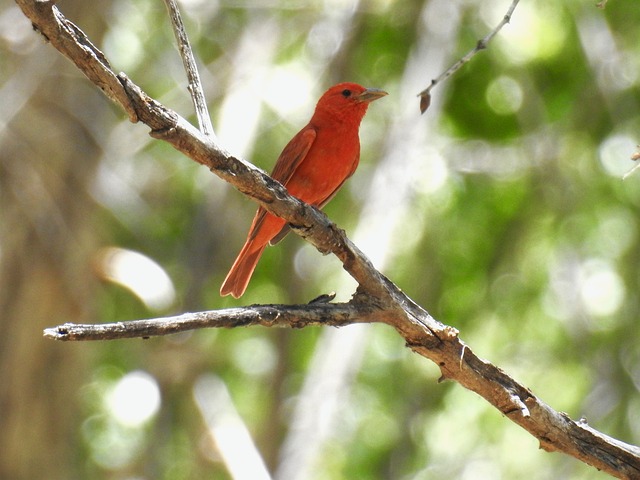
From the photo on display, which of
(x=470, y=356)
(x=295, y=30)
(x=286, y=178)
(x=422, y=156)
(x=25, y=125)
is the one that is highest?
(x=295, y=30)

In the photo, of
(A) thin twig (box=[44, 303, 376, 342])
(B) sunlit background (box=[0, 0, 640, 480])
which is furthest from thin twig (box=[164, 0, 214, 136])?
(B) sunlit background (box=[0, 0, 640, 480])

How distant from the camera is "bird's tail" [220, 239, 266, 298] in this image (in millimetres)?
4883

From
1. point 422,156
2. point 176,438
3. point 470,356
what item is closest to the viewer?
point 470,356

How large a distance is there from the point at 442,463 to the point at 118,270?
4.04 metres

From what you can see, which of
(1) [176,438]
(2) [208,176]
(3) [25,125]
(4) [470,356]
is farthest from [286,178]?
(1) [176,438]

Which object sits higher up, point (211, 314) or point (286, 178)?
point (286, 178)

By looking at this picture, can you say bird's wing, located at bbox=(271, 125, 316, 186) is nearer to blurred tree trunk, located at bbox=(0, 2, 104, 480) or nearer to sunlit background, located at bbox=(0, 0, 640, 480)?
sunlit background, located at bbox=(0, 0, 640, 480)

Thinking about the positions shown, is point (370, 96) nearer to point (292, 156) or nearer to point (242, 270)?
point (292, 156)

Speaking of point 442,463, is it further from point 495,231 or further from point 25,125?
point 25,125

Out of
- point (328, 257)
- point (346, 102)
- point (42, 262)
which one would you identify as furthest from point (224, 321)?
point (328, 257)

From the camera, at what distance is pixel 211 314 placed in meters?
2.58

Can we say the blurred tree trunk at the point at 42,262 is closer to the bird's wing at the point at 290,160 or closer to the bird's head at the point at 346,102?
the bird's head at the point at 346,102

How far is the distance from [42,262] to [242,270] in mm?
3379

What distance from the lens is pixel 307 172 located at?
498 centimetres
